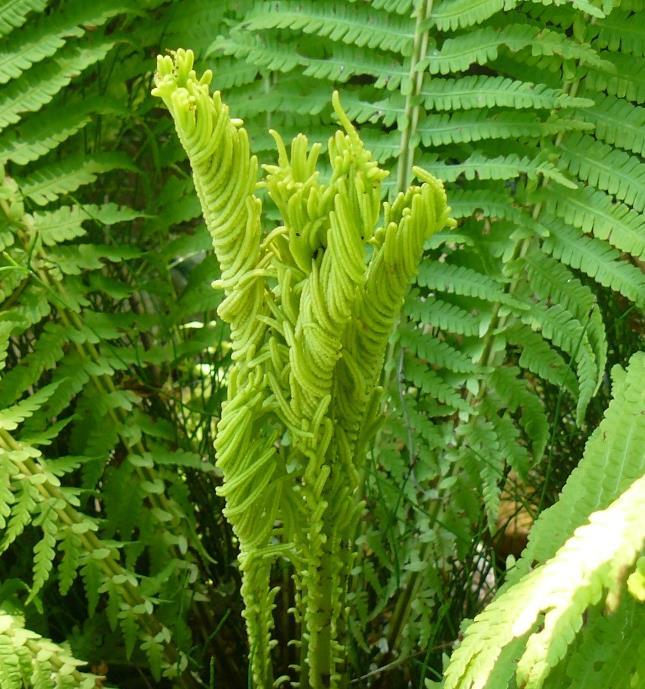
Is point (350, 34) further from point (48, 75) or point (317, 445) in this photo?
point (317, 445)

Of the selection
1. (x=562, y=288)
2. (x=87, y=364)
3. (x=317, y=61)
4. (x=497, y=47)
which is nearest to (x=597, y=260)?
(x=562, y=288)

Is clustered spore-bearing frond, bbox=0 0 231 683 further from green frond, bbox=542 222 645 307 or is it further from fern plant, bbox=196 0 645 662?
green frond, bbox=542 222 645 307

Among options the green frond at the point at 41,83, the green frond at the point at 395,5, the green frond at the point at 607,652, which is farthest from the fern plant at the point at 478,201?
the green frond at the point at 607,652

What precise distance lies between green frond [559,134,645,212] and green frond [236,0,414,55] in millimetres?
208

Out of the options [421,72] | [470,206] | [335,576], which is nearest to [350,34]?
[421,72]

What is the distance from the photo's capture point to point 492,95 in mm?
938

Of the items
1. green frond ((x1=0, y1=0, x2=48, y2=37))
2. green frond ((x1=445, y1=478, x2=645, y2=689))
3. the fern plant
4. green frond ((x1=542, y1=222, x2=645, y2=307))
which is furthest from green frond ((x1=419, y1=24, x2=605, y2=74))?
green frond ((x1=445, y1=478, x2=645, y2=689))

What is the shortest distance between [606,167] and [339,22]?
32 cm

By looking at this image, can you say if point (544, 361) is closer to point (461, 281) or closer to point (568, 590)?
point (461, 281)

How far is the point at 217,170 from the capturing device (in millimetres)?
605

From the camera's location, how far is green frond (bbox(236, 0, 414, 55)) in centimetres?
98

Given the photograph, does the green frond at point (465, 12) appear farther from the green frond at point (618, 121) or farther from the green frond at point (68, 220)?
the green frond at point (68, 220)

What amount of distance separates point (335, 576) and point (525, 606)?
0.32 m

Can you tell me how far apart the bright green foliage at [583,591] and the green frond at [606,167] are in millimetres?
263
